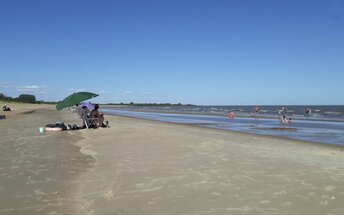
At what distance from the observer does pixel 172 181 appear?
8.87 metres

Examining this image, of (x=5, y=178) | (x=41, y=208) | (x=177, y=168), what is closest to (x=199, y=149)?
(x=177, y=168)

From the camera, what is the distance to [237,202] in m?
7.10

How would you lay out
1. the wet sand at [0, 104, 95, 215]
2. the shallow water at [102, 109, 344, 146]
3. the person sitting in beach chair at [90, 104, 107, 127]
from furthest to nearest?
the person sitting in beach chair at [90, 104, 107, 127] < the shallow water at [102, 109, 344, 146] < the wet sand at [0, 104, 95, 215]

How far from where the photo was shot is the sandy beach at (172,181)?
272 inches

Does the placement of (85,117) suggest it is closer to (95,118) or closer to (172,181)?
(95,118)

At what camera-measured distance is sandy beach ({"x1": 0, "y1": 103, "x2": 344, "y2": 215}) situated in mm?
6902

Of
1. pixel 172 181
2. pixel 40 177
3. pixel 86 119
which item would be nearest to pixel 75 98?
pixel 86 119

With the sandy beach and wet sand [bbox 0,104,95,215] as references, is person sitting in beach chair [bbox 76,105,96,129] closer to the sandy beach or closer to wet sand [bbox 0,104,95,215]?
wet sand [bbox 0,104,95,215]

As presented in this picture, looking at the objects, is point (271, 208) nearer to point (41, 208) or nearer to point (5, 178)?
point (41, 208)

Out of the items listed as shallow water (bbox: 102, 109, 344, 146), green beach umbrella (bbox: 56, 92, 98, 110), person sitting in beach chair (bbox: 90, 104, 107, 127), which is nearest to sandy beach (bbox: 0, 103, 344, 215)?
shallow water (bbox: 102, 109, 344, 146)

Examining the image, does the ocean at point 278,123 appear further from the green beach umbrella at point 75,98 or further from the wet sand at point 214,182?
the green beach umbrella at point 75,98

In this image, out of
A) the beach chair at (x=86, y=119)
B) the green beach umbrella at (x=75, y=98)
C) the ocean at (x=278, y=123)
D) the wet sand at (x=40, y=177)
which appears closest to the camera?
the wet sand at (x=40, y=177)

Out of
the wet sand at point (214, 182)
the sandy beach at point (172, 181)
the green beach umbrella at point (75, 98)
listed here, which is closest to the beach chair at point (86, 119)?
the green beach umbrella at point (75, 98)

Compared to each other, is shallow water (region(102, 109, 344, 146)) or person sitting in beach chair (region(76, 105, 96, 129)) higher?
person sitting in beach chair (region(76, 105, 96, 129))
